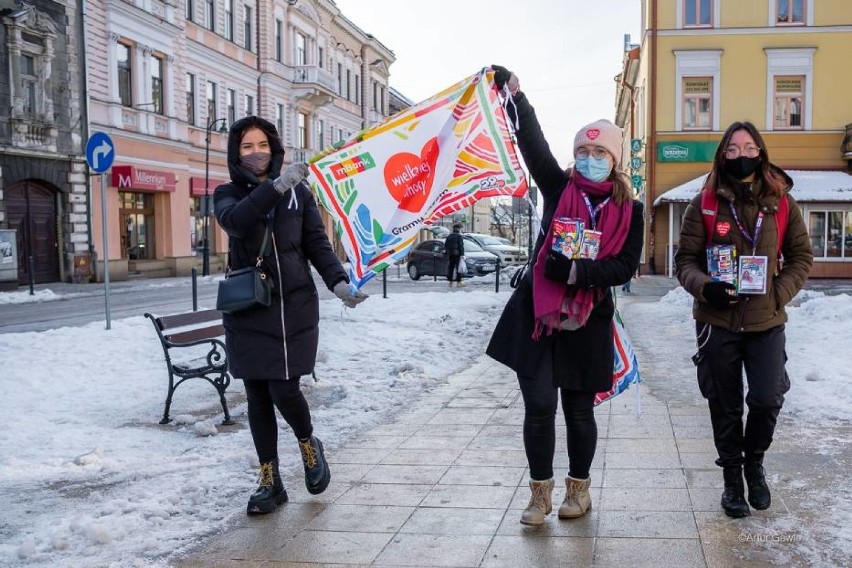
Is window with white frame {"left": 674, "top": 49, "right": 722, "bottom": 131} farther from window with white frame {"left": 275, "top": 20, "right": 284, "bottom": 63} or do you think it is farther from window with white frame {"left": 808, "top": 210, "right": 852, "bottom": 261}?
window with white frame {"left": 275, "top": 20, "right": 284, "bottom": 63}

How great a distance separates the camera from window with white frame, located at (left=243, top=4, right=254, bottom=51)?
1521 inches

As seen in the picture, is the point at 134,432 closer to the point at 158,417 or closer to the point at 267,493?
the point at 158,417

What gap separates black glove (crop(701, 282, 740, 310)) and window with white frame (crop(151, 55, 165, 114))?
28960mm

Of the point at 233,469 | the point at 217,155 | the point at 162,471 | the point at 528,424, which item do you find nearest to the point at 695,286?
the point at 528,424

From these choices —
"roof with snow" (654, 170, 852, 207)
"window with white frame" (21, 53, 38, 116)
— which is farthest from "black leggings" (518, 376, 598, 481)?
"roof with snow" (654, 170, 852, 207)

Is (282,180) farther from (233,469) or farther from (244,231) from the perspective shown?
(233,469)

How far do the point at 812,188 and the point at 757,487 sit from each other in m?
26.3

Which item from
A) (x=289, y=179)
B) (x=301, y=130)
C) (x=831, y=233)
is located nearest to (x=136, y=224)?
(x=301, y=130)

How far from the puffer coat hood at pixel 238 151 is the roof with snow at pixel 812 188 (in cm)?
2438

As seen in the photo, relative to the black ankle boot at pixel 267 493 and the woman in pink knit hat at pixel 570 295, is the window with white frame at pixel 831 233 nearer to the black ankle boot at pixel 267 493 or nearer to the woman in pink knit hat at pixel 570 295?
the woman in pink knit hat at pixel 570 295

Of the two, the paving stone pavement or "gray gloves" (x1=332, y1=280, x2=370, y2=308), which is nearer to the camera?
the paving stone pavement

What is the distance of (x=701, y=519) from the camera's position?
4.06 meters

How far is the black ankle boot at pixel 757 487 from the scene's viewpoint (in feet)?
13.5

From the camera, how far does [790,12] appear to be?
29047 millimetres
